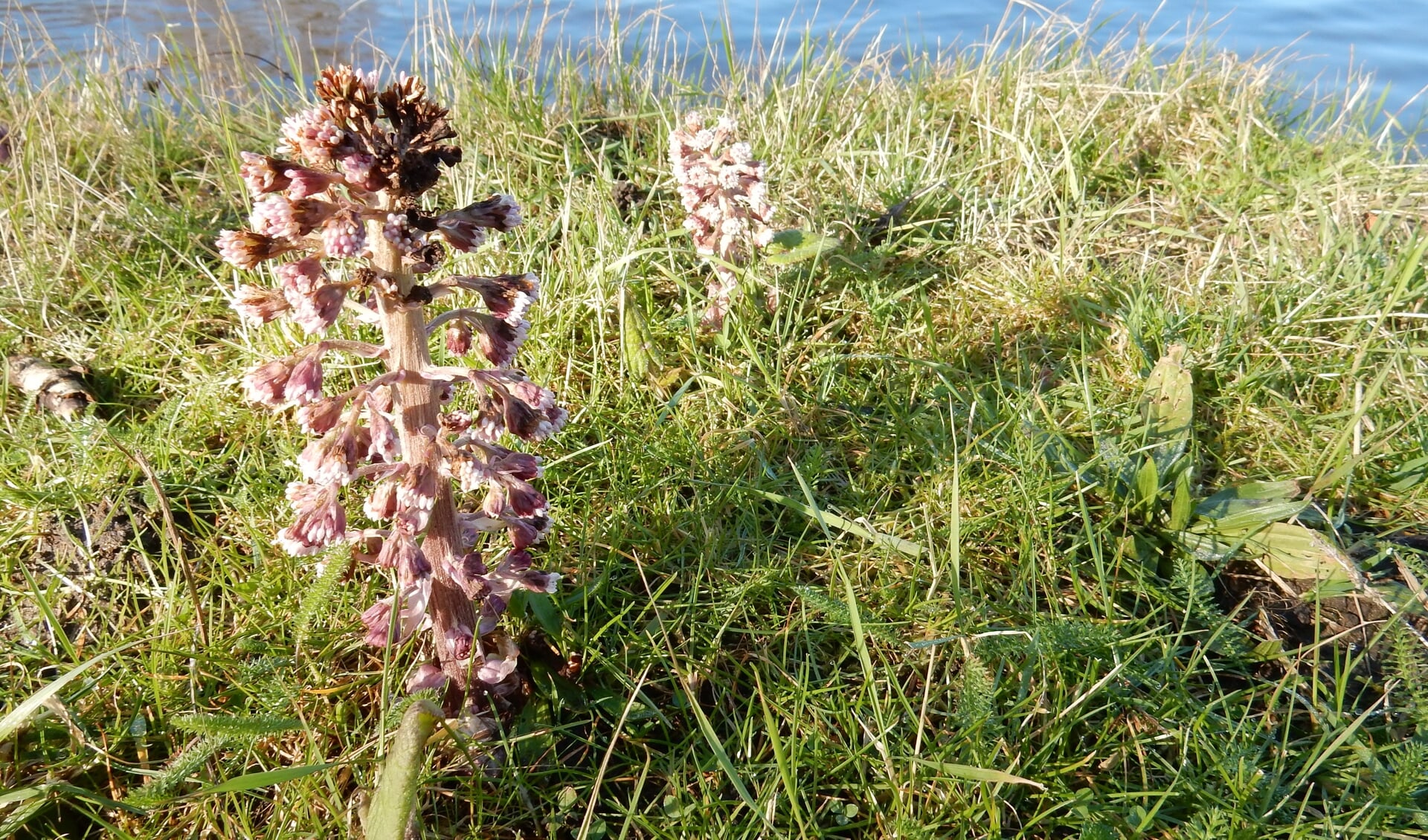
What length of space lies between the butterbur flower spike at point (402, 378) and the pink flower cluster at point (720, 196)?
4.64 ft

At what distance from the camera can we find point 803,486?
2205mm

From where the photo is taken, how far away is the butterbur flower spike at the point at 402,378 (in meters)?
1.75

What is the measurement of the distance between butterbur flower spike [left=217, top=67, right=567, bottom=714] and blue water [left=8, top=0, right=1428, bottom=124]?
17.1 ft

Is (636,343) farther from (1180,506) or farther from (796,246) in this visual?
(1180,506)

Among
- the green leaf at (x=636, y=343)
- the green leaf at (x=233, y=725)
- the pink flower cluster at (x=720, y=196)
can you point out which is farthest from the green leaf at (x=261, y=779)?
the pink flower cluster at (x=720, y=196)

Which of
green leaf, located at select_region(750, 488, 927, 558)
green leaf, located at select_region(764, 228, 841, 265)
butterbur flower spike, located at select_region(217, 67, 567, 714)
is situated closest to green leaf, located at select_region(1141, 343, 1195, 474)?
green leaf, located at select_region(750, 488, 927, 558)

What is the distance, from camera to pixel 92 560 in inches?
99.6

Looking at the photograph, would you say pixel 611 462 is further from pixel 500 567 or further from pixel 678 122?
pixel 678 122

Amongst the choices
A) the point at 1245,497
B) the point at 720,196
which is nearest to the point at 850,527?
the point at 1245,497

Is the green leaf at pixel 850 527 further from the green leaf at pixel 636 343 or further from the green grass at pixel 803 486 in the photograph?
the green leaf at pixel 636 343

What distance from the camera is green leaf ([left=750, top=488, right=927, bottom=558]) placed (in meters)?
2.42

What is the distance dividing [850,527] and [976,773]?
740 mm

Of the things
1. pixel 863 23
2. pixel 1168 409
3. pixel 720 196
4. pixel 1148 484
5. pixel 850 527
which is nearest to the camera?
pixel 850 527

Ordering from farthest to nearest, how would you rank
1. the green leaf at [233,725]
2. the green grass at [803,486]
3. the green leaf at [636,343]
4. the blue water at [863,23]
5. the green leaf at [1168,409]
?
the blue water at [863,23], the green leaf at [636,343], the green leaf at [1168,409], the green grass at [803,486], the green leaf at [233,725]
